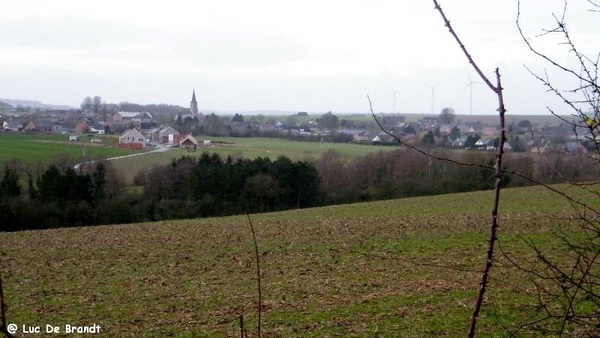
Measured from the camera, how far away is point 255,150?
4225 cm

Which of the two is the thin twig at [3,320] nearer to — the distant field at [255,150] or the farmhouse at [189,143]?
the distant field at [255,150]

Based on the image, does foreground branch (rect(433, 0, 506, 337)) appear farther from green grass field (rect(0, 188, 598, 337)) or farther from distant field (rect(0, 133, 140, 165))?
distant field (rect(0, 133, 140, 165))

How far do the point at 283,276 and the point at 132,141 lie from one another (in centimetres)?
3897

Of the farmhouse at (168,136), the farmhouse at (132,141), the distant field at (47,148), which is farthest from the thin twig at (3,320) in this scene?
the farmhouse at (168,136)

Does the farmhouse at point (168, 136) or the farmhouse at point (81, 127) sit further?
the farmhouse at point (81, 127)

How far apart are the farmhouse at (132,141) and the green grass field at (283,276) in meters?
27.6

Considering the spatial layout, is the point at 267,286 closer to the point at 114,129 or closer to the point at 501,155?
the point at 501,155

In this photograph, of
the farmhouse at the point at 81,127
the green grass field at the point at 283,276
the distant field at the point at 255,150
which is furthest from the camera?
the farmhouse at the point at 81,127

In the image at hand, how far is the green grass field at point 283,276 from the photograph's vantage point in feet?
26.9

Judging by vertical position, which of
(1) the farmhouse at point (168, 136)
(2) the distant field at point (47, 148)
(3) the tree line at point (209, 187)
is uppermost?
(1) the farmhouse at point (168, 136)

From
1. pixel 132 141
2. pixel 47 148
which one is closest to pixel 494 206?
pixel 47 148

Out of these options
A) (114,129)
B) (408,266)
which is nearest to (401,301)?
(408,266)

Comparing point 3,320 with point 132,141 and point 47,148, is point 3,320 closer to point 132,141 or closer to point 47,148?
point 47,148

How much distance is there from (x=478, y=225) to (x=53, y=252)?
12.6m
